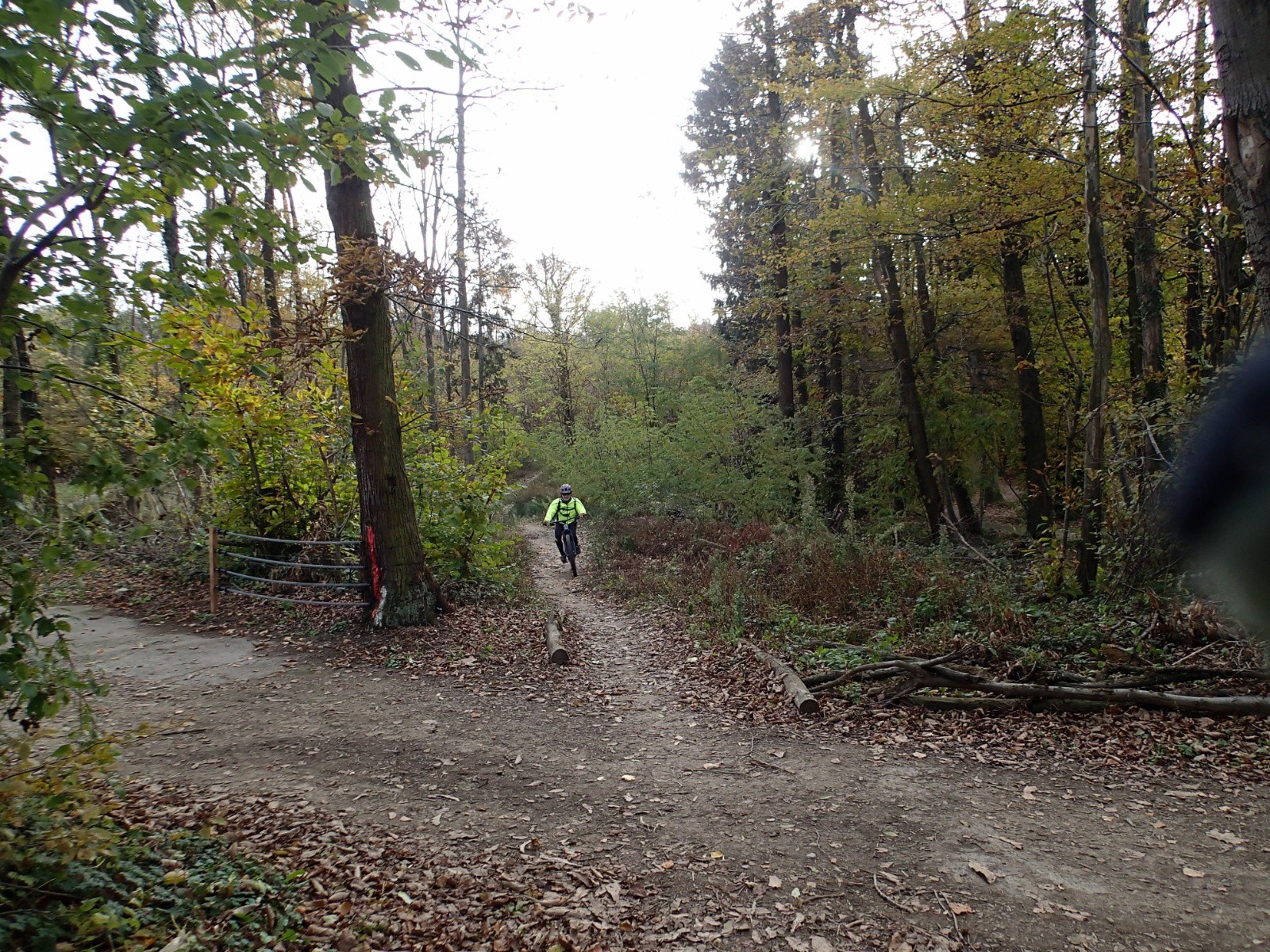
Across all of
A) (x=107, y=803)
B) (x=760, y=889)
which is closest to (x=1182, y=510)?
(x=760, y=889)

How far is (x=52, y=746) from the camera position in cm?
493

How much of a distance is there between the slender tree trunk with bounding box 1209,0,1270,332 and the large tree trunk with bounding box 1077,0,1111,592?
587 centimetres

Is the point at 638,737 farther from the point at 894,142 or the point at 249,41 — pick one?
the point at 894,142

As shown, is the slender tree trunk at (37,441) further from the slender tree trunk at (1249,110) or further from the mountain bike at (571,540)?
the mountain bike at (571,540)

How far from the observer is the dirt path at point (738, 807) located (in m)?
3.64

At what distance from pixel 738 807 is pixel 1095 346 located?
→ 303 inches

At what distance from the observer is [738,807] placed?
4.95m

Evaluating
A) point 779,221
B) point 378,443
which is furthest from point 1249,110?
point 779,221

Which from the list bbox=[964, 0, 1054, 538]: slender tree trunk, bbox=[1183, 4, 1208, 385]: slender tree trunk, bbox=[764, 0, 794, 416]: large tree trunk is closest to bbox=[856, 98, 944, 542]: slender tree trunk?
bbox=[964, 0, 1054, 538]: slender tree trunk

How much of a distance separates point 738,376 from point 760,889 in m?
16.8

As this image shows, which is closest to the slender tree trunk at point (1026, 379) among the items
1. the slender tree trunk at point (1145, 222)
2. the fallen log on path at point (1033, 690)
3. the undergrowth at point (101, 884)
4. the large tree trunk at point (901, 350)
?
the large tree trunk at point (901, 350)

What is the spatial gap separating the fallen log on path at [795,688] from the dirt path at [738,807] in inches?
13.1

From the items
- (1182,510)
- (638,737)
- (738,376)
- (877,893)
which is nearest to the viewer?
(877,893)

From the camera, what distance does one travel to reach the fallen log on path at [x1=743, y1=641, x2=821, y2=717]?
654cm
